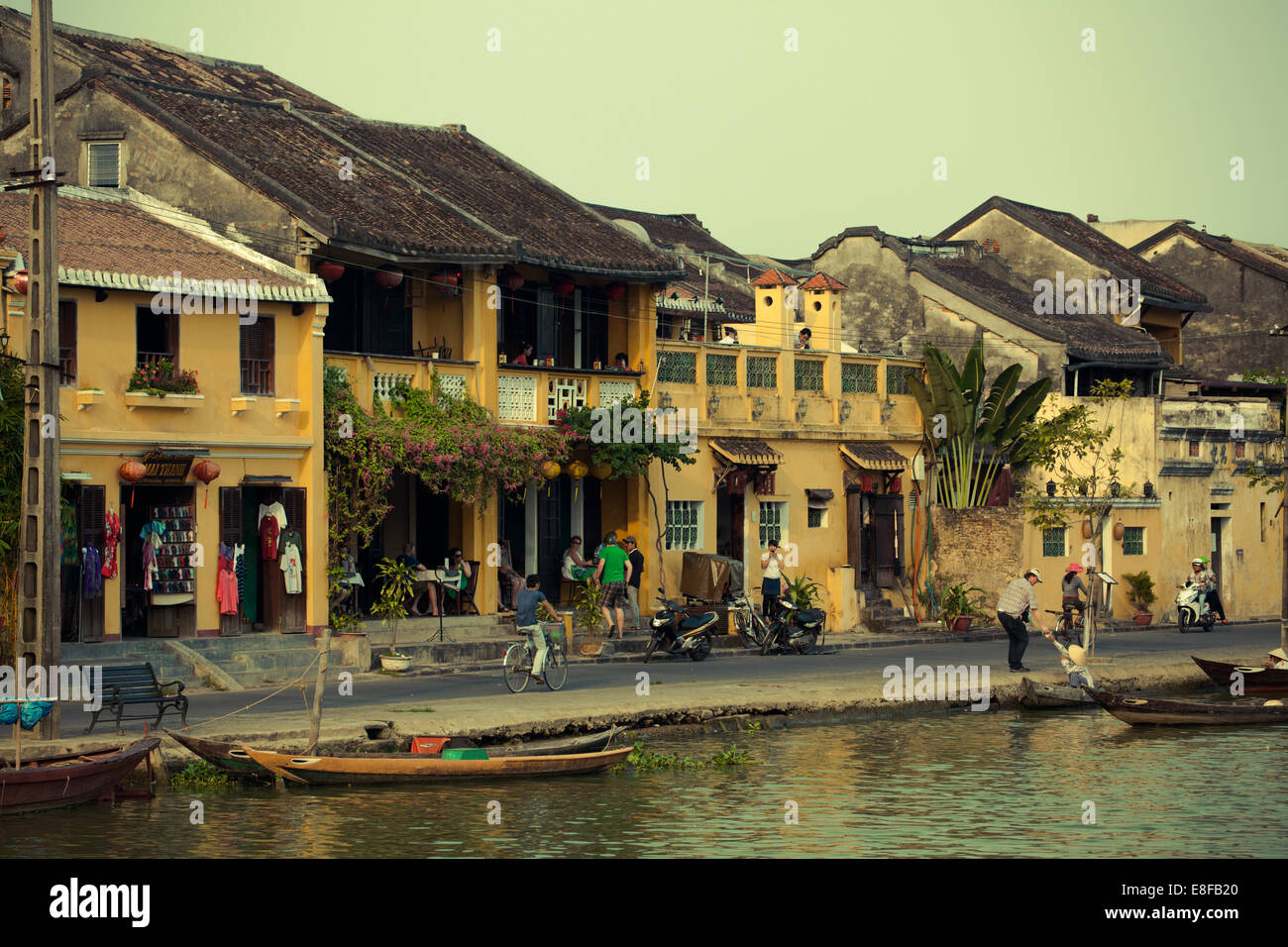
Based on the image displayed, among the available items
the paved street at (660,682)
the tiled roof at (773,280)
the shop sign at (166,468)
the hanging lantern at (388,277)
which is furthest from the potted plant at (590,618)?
the tiled roof at (773,280)

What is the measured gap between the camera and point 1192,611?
37062mm

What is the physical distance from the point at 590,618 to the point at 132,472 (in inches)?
306

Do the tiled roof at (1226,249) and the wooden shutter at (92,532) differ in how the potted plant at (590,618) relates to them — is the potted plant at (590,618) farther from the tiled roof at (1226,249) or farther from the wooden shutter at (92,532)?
the tiled roof at (1226,249)

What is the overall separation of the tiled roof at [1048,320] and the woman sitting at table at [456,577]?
54.6 ft

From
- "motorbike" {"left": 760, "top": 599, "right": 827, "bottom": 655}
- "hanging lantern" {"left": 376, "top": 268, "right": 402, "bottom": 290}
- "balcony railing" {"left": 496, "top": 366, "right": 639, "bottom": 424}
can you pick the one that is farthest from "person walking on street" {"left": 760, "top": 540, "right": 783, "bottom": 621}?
"hanging lantern" {"left": 376, "top": 268, "right": 402, "bottom": 290}

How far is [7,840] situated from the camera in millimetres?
15539

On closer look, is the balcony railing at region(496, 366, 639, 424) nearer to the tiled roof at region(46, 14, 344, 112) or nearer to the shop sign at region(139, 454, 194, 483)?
the shop sign at region(139, 454, 194, 483)

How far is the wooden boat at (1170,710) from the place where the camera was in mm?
23547

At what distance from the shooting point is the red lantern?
86.5 ft

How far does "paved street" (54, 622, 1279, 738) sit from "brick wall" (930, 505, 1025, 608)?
7.16 ft

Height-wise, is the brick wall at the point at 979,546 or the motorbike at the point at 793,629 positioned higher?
the brick wall at the point at 979,546

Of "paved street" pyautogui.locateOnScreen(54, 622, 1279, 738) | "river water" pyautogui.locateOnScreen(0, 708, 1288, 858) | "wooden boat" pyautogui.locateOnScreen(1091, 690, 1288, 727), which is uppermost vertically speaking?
"paved street" pyautogui.locateOnScreen(54, 622, 1279, 738)
